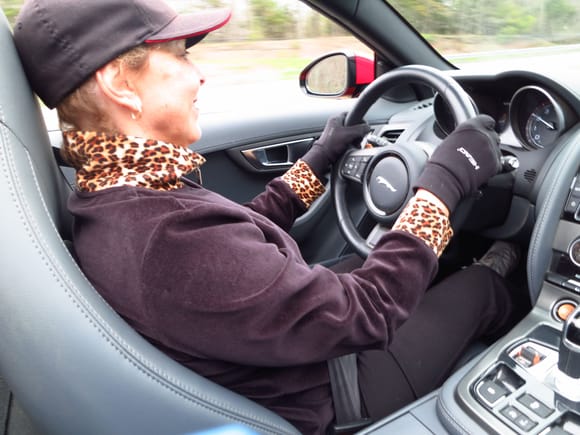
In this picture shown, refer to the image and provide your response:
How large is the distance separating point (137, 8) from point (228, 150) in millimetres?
1164

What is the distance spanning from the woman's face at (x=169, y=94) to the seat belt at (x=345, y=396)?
535mm

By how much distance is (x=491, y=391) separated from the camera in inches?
40.4

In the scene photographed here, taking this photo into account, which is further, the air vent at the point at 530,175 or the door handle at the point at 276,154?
the door handle at the point at 276,154

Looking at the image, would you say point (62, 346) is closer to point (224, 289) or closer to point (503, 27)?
point (224, 289)

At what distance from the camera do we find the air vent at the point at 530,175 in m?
1.40

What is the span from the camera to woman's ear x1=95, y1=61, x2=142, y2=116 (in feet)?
2.98

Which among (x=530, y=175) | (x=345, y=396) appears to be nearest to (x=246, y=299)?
(x=345, y=396)

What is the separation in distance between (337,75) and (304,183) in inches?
36.5

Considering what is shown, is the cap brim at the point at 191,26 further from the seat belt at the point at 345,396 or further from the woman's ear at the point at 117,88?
the seat belt at the point at 345,396

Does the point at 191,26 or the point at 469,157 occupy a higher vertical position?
the point at 191,26

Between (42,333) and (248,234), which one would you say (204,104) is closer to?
(248,234)

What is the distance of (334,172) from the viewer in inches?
62.6

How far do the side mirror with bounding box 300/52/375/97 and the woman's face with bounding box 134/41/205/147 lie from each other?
130 centimetres

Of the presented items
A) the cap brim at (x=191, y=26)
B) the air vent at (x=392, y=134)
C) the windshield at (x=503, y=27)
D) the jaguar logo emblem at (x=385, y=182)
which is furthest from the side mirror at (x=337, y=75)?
the cap brim at (x=191, y=26)
